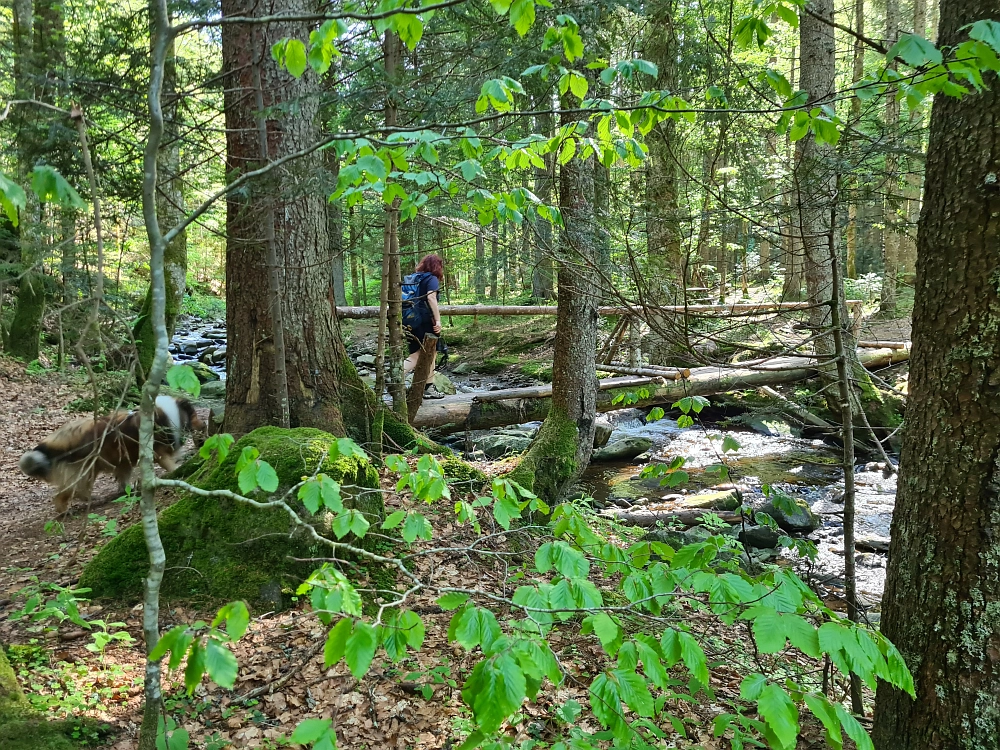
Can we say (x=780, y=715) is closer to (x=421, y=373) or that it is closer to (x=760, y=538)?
(x=760, y=538)

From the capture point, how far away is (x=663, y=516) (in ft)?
24.4

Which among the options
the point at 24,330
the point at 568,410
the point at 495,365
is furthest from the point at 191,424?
the point at 495,365

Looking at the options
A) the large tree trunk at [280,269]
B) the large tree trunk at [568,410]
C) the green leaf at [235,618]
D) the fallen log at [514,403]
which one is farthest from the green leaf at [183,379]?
the fallen log at [514,403]

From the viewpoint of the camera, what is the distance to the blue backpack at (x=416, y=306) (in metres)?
7.40

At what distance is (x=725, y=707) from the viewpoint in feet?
11.8

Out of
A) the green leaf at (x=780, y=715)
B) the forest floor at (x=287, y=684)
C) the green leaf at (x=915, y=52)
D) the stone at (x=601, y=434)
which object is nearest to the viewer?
the green leaf at (x=780, y=715)

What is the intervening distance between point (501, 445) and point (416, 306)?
2.61 m

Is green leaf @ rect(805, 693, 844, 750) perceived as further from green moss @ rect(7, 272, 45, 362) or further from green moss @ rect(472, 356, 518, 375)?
green moss @ rect(7, 272, 45, 362)

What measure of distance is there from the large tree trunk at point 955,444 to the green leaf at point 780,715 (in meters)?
1.28

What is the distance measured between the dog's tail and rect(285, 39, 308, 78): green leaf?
510 centimetres

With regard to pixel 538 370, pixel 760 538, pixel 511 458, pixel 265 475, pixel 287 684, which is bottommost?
pixel 760 538

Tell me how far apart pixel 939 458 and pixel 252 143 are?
5.33 m

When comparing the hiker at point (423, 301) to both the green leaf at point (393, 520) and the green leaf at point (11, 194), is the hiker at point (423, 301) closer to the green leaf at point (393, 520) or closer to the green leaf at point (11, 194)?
the green leaf at point (393, 520)

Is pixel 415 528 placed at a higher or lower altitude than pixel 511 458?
higher
